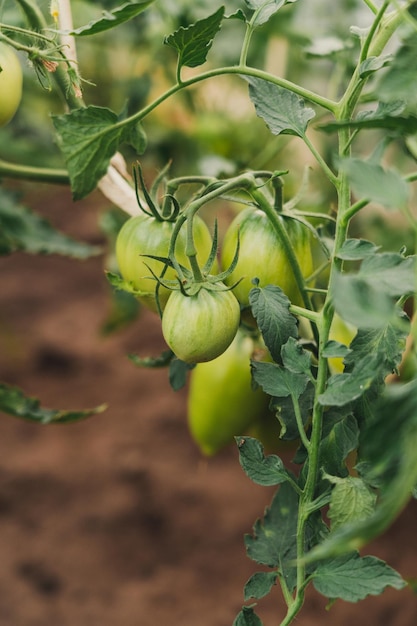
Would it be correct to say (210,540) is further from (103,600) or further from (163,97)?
(163,97)

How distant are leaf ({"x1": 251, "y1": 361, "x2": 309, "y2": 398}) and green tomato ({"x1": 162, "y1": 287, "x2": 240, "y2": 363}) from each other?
23 millimetres

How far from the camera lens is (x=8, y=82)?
0.43m

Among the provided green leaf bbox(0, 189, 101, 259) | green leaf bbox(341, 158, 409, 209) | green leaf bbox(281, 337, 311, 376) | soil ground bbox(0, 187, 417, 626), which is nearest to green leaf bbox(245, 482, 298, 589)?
green leaf bbox(281, 337, 311, 376)


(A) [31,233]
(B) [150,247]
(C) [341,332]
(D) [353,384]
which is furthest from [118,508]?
(D) [353,384]

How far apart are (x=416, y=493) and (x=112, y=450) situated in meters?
0.84

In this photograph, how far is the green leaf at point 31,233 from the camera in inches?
27.3

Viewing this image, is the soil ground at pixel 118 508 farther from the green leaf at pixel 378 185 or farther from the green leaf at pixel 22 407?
the green leaf at pixel 378 185

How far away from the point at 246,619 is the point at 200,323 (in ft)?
0.49

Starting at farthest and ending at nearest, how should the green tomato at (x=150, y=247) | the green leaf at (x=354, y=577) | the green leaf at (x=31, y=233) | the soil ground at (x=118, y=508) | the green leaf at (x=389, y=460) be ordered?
the soil ground at (x=118, y=508) < the green leaf at (x=31, y=233) < the green tomato at (x=150, y=247) < the green leaf at (x=354, y=577) < the green leaf at (x=389, y=460)

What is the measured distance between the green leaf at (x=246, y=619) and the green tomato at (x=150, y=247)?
0.57ft

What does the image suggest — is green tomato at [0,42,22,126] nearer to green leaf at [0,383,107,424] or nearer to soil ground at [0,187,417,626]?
green leaf at [0,383,107,424]

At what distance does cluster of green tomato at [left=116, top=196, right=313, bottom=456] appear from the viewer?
14.5 inches

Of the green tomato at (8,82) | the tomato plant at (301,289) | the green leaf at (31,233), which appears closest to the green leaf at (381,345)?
the tomato plant at (301,289)

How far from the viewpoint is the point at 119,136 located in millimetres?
418
